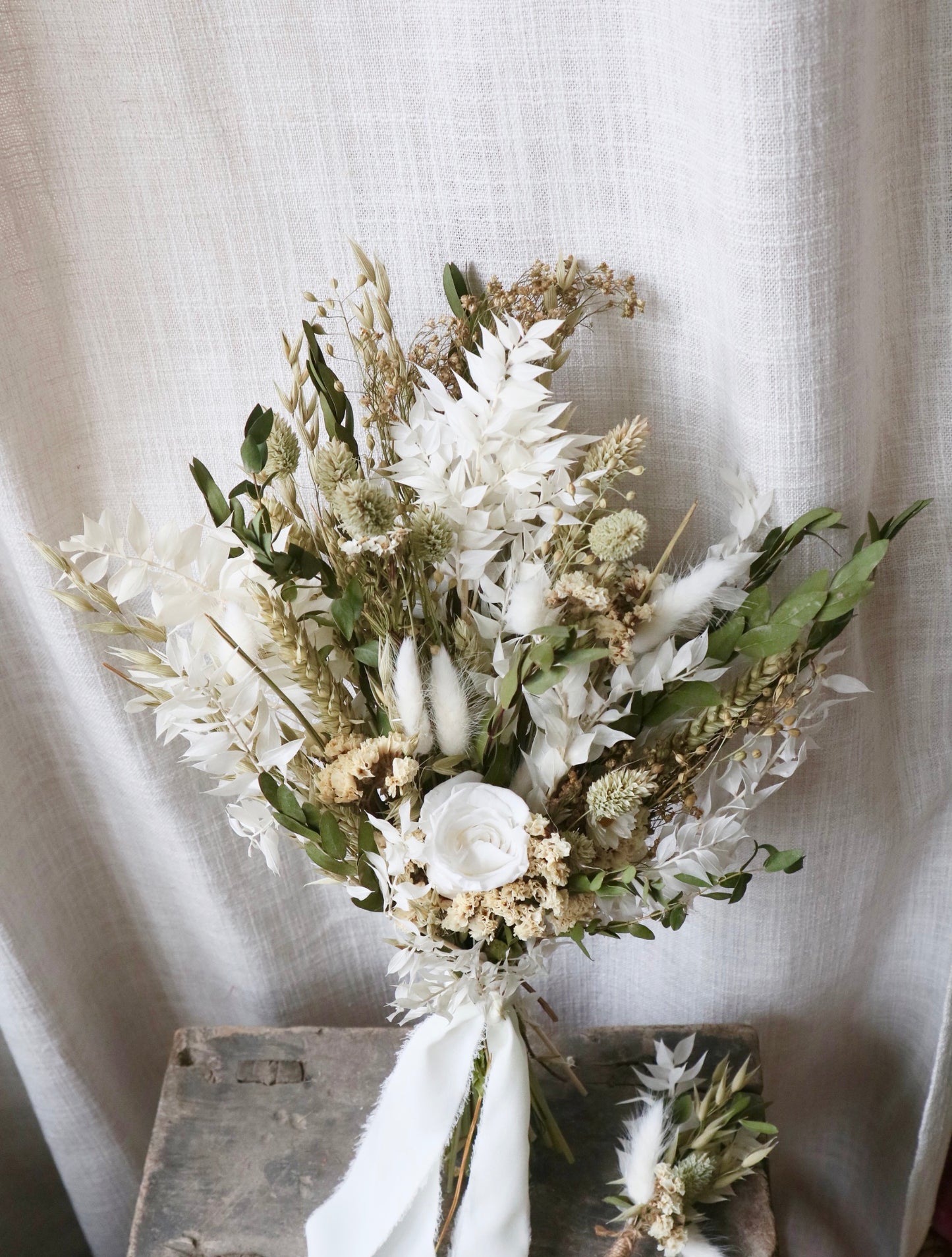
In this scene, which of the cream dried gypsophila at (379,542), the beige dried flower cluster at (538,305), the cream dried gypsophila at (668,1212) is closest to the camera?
the cream dried gypsophila at (379,542)

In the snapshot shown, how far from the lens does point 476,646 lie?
2.14ft

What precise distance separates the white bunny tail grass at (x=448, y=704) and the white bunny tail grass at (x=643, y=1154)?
0.42 m

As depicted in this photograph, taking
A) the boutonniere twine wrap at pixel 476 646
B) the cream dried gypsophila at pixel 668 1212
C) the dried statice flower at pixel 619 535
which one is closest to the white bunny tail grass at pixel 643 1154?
the cream dried gypsophila at pixel 668 1212

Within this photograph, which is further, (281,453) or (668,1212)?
(668,1212)

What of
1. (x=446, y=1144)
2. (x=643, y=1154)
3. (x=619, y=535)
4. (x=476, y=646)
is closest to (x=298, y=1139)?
(x=446, y=1144)

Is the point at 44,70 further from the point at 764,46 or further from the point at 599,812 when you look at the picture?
the point at 599,812

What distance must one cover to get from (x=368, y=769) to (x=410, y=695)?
0.17 ft

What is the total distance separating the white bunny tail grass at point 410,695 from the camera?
0.61 metres

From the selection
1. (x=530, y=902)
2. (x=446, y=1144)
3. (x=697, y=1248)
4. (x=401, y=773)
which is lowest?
(x=697, y=1248)

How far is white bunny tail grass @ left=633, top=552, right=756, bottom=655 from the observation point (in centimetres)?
64

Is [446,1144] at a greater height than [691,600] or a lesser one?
lesser

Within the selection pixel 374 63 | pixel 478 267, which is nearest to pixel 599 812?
pixel 478 267

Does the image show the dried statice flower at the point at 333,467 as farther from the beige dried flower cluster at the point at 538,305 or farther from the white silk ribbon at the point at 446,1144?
the white silk ribbon at the point at 446,1144

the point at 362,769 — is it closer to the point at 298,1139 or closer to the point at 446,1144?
the point at 446,1144
